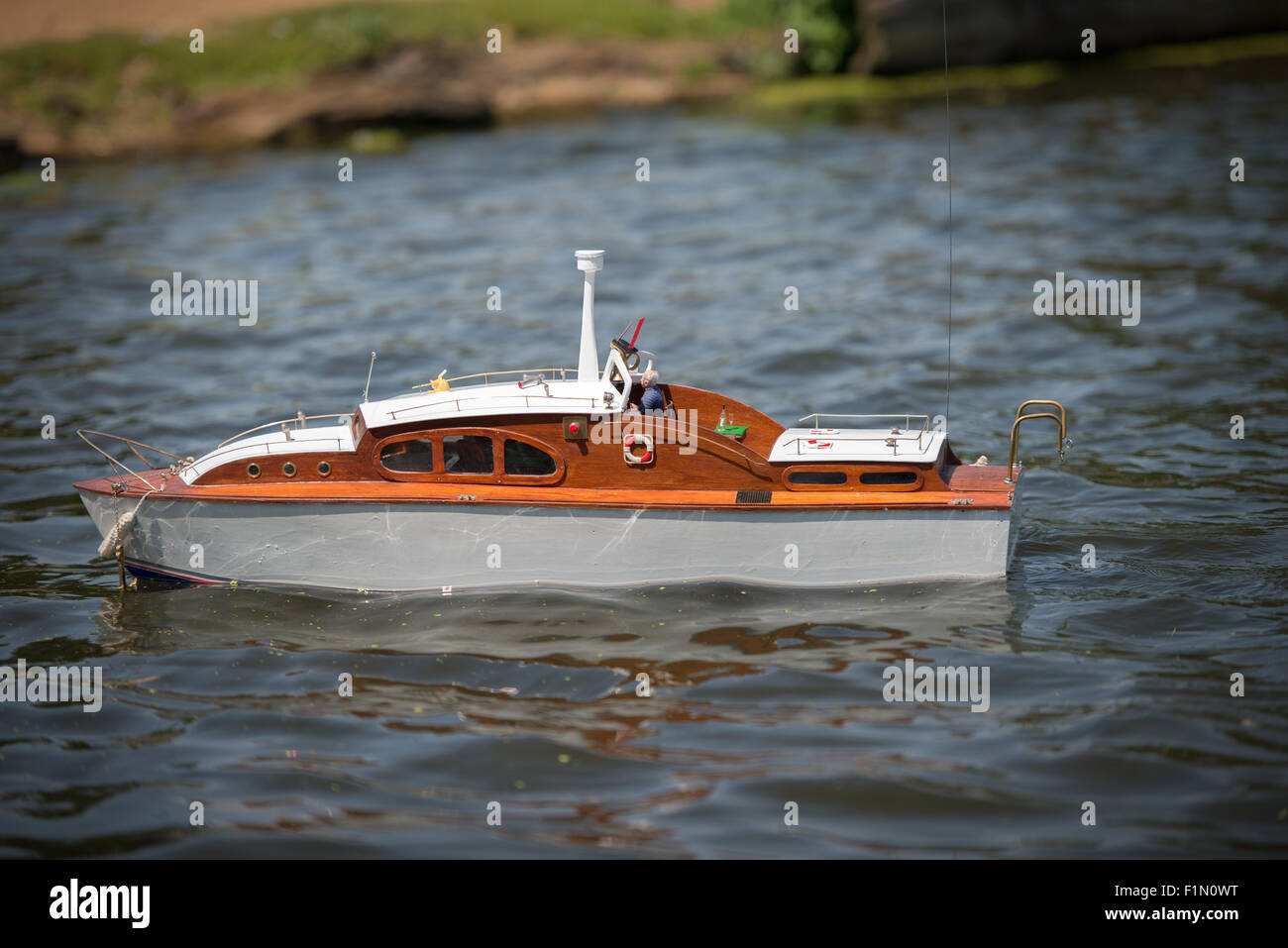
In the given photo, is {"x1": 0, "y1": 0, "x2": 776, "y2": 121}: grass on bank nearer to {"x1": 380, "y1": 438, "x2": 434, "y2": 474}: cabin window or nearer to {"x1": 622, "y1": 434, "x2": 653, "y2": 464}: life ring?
{"x1": 380, "y1": 438, "x2": 434, "y2": 474}: cabin window

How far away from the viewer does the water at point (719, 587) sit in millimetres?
13969

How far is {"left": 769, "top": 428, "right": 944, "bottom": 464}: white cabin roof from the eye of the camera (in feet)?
55.3

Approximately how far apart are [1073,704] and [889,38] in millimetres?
43233

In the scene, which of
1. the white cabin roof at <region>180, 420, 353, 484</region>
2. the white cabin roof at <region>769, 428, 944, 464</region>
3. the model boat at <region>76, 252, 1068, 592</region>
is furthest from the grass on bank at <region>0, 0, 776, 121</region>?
the white cabin roof at <region>769, 428, 944, 464</region>

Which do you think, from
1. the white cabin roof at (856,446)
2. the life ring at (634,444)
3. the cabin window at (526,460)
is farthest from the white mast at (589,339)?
the white cabin roof at (856,446)

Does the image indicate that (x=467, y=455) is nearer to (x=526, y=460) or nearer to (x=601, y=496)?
(x=526, y=460)

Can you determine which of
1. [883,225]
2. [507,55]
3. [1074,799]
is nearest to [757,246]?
[883,225]

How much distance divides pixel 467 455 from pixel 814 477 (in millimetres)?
4433

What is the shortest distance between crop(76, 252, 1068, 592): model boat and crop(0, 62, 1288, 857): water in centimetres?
54

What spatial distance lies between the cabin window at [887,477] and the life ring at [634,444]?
8.70 feet

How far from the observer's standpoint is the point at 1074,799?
13.7 meters

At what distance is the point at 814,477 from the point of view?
16984 millimetres

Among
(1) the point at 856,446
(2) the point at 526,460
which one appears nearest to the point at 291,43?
(2) the point at 526,460
